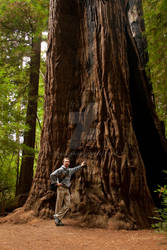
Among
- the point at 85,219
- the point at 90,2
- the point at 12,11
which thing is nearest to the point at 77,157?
the point at 85,219

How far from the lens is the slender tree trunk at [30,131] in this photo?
1085 centimetres

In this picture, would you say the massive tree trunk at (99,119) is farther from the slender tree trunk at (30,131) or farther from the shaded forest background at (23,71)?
the slender tree trunk at (30,131)

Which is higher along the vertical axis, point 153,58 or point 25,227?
point 153,58

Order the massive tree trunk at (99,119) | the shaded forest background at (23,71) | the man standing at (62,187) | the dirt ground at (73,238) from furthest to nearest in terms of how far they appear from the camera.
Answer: the shaded forest background at (23,71) → the massive tree trunk at (99,119) → the man standing at (62,187) → the dirt ground at (73,238)

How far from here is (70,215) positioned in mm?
6414

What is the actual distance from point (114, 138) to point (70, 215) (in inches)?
91.2

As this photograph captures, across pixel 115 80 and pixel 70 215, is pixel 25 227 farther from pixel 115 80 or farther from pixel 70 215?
pixel 115 80

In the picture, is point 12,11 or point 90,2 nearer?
point 90,2

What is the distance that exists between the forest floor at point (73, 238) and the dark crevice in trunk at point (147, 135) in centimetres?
252

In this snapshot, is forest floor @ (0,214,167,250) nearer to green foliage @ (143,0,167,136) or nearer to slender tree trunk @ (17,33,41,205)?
slender tree trunk @ (17,33,41,205)

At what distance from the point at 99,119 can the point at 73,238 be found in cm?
326

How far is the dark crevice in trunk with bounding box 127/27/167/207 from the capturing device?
7.83m

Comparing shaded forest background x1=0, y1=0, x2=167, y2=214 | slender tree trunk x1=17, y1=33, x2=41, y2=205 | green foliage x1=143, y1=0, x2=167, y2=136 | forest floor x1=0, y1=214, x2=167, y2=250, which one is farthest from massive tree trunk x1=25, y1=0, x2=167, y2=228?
slender tree trunk x1=17, y1=33, x2=41, y2=205

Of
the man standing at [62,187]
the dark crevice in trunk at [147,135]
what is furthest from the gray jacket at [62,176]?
the dark crevice in trunk at [147,135]
